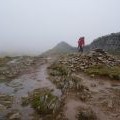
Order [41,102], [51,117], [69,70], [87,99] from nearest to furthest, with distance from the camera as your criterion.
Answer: [51,117]
[41,102]
[87,99]
[69,70]

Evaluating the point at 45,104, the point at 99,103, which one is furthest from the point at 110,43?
the point at 45,104

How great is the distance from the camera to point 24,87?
24.5m

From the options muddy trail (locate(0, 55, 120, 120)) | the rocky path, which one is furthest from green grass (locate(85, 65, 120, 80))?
the rocky path

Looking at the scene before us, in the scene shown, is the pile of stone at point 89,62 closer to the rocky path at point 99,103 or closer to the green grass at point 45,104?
the rocky path at point 99,103

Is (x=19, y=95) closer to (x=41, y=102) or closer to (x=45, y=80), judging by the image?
(x=41, y=102)

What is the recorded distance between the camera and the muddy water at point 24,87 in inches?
693

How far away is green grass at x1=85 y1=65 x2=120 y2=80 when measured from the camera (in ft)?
90.5

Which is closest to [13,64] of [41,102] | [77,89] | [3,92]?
[3,92]

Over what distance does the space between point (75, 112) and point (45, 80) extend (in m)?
10.7

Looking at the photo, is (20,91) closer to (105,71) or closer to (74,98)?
(74,98)

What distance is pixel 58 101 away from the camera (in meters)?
18.4

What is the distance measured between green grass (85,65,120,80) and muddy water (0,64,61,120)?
594 cm

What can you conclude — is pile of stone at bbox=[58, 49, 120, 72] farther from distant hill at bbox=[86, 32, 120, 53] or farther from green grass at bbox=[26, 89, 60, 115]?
distant hill at bbox=[86, 32, 120, 53]

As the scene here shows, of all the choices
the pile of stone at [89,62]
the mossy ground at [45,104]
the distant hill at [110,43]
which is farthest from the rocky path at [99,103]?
the distant hill at [110,43]
